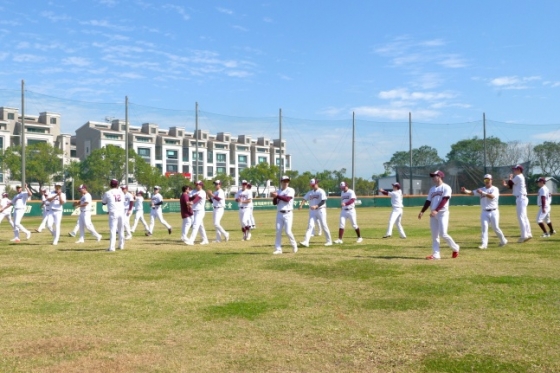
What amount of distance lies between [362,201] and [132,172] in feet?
128

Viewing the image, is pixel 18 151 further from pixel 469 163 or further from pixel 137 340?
pixel 137 340

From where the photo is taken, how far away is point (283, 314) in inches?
293

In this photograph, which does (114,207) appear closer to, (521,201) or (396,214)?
(396,214)

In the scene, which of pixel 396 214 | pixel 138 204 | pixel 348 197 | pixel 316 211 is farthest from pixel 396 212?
pixel 138 204

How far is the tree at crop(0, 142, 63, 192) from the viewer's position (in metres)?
72.8

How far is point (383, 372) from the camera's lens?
16.9 feet

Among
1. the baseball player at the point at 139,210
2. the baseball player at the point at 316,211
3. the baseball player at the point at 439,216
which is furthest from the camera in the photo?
the baseball player at the point at 139,210

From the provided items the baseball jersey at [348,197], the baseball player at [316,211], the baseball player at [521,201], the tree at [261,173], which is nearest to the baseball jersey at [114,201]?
the baseball player at [316,211]

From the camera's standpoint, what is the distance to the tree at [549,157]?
231 feet

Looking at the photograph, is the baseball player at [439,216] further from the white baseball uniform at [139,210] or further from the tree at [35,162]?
the tree at [35,162]

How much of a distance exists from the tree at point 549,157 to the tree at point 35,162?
217 ft

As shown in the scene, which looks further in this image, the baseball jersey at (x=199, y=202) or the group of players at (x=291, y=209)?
the baseball jersey at (x=199, y=202)

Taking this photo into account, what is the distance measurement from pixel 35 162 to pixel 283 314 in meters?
73.7

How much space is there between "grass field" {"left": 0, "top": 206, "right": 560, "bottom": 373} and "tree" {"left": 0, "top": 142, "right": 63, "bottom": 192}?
216 feet
